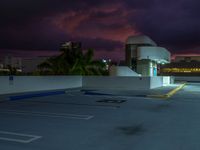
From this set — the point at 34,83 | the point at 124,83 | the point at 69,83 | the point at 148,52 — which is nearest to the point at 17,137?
the point at 34,83

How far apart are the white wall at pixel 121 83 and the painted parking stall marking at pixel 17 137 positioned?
21646mm

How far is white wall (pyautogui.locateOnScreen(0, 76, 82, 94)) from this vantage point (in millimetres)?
19834

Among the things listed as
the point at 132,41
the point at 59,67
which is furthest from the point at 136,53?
the point at 59,67

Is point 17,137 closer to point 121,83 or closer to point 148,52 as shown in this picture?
point 121,83

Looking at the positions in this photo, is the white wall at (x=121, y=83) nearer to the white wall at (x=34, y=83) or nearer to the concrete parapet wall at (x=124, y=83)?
the concrete parapet wall at (x=124, y=83)

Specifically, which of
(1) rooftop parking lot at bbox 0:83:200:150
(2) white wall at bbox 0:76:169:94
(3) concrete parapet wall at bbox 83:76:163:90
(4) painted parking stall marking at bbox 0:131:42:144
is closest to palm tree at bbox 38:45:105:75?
(2) white wall at bbox 0:76:169:94

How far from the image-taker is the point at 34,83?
75.6 feet

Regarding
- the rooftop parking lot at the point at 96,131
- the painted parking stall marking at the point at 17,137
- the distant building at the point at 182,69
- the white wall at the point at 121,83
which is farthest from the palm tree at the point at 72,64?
the distant building at the point at 182,69

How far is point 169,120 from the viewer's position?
10062 mm

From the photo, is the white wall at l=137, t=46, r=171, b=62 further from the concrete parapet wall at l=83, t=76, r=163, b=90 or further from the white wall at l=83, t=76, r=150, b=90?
the white wall at l=83, t=76, r=150, b=90

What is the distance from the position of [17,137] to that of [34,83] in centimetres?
1630

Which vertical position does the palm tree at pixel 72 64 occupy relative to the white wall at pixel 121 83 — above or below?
above

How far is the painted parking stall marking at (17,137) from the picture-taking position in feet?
22.2

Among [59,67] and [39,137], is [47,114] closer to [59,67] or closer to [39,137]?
[39,137]
